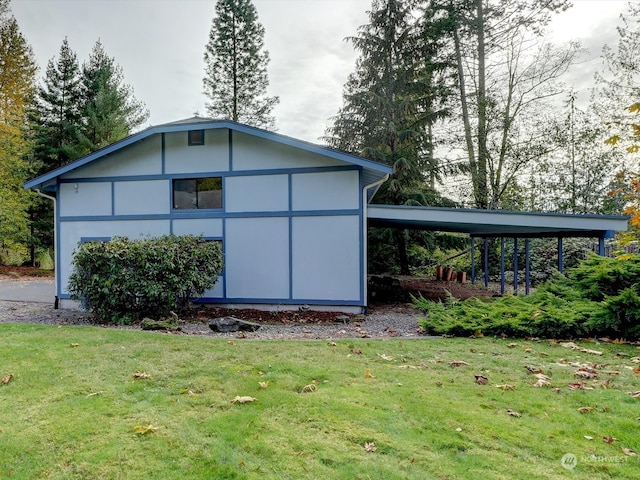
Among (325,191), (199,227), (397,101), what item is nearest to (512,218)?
(325,191)

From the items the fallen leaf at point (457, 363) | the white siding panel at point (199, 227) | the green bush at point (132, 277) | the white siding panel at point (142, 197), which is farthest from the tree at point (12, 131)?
the fallen leaf at point (457, 363)

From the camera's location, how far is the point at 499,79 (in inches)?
637

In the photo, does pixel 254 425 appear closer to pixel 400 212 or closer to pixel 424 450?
pixel 424 450

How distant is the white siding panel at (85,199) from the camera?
952cm

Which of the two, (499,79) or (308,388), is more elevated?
(499,79)

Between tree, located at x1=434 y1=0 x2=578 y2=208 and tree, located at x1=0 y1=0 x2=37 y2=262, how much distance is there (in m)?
21.6

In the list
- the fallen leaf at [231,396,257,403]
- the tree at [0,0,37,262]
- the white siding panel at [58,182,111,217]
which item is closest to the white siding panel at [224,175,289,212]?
the white siding panel at [58,182,111,217]

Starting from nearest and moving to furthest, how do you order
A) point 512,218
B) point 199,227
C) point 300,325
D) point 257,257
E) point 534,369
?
point 534,369 → point 300,325 → point 512,218 → point 257,257 → point 199,227

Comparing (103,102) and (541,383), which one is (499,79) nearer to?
(541,383)

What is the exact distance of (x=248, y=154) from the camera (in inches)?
351

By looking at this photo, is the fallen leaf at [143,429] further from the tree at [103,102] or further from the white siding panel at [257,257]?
the tree at [103,102]

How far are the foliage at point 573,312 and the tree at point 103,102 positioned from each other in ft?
73.2

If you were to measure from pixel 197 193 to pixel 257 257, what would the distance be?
2.23 m

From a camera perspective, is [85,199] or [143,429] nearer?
[143,429]
